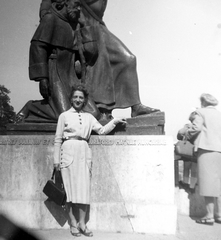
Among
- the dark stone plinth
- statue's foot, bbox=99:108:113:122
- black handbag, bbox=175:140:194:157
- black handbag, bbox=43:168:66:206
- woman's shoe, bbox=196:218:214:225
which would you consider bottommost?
woman's shoe, bbox=196:218:214:225

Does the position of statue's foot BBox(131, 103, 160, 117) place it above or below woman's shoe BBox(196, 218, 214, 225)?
above

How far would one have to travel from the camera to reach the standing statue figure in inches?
177

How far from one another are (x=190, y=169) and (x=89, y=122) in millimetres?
2333

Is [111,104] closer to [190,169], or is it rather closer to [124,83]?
[124,83]

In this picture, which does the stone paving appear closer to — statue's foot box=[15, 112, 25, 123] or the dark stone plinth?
Result: the dark stone plinth

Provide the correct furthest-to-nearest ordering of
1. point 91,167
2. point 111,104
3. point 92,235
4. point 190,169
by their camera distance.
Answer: point 190,169
point 111,104
point 91,167
point 92,235

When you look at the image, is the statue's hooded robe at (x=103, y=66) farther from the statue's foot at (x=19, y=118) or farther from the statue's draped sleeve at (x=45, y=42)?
the statue's foot at (x=19, y=118)

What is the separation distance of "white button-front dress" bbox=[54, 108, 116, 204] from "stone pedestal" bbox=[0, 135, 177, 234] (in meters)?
0.26

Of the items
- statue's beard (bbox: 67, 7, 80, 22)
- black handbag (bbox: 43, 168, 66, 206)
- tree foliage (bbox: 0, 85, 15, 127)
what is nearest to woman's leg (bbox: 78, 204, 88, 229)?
black handbag (bbox: 43, 168, 66, 206)

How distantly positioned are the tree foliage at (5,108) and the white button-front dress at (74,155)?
30.5ft

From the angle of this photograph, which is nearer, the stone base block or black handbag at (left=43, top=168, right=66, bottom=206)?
black handbag at (left=43, top=168, right=66, bottom=206)

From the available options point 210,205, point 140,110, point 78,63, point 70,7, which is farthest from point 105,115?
point 210,205

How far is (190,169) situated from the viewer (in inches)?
209

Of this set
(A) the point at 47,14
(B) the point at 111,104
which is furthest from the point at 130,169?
(A) the point at 47,14
